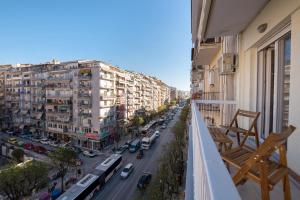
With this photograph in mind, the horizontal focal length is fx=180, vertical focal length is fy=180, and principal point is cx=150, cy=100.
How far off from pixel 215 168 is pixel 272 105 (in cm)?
349

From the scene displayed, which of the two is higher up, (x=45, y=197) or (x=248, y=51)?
(x=248, y=51)

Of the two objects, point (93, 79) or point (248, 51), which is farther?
point (93, 79)

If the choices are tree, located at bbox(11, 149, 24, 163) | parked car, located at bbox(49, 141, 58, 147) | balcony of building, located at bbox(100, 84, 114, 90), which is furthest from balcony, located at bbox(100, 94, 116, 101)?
tree, located at bbox(11, 149, 24, 163)

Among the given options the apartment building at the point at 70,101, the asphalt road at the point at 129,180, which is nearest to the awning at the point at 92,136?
the apartment building at the point at 70,101

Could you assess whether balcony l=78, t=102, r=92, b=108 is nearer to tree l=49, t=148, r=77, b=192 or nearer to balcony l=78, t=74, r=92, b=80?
balcony l=78, t=74, r=92, b=80

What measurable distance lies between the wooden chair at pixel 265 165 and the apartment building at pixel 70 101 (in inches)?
888

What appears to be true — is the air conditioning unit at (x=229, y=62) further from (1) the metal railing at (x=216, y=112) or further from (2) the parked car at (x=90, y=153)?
(2) the parked car at (x=90, y=153)

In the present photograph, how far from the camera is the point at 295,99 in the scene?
7.77ft

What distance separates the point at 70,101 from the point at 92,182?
15.2m

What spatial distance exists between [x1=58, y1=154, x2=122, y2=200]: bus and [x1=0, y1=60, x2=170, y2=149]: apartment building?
24.8 feet

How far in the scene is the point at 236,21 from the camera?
3.94 metres

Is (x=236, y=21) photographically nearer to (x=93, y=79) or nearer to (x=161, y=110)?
(x=93, y=79)

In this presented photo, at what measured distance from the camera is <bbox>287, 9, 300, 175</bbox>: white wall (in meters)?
2.30

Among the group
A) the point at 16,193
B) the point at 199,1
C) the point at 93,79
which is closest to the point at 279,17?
the point at 199,1
